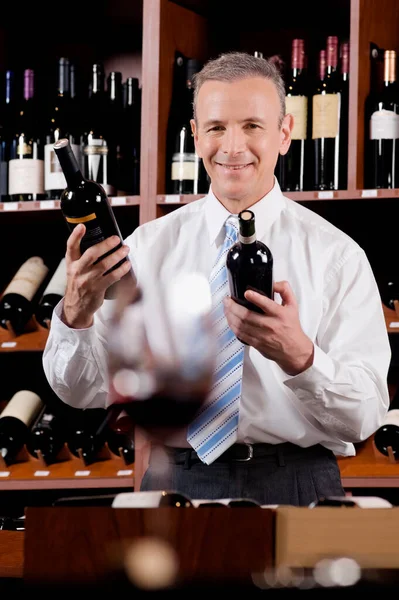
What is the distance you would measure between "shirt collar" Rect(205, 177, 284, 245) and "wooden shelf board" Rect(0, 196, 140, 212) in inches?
29.3

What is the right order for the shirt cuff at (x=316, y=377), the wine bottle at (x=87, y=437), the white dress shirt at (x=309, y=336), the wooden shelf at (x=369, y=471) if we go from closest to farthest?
the shirt cuff at (x=316, y=377) < the white dress shirt at (x=309, y=336) < the wooden shelf at (x=369, y=471) < the wine bottle at (x=87, y=437)

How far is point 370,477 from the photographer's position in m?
2.31

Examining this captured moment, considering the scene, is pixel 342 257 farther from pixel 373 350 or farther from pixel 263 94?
pixel 263 94

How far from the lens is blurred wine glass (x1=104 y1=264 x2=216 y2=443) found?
3.80 ft

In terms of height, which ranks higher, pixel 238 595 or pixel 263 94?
A: pixel 263 94

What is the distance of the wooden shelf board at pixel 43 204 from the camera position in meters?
2.51

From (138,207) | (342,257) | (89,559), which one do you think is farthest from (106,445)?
(89,559)

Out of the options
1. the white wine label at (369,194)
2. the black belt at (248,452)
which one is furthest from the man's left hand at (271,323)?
the white wine label at (369,194)

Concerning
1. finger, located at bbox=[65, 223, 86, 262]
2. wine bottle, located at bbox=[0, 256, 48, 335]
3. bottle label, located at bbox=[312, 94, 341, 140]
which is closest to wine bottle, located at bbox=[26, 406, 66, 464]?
wine bottle, located at bbox=[0, 256, 48, 335]

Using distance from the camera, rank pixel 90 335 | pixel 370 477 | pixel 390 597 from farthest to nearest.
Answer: pixel 370 477, pixel 90 335, pixel 390 597

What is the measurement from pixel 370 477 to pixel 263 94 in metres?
1.09

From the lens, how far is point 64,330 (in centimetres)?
154

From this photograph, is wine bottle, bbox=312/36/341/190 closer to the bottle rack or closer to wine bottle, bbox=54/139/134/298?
the bottle rack

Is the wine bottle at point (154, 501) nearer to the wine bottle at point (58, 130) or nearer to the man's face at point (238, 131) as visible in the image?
the man's face at point (238, 131)
